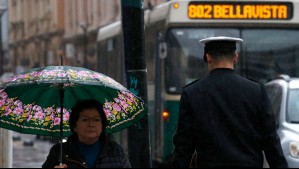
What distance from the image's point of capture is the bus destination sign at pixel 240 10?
52.5 ft

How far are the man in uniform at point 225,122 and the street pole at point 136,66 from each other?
2.47 m

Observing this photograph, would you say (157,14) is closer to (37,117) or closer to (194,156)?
(37,117)

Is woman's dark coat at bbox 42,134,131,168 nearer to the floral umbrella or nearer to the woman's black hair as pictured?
the woman's black hair

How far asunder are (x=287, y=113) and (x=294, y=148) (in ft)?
3.89

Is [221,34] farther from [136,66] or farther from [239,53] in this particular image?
[136,66]

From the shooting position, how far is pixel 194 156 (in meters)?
5.73

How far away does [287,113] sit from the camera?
1302 centimetres

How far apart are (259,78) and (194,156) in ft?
34.1

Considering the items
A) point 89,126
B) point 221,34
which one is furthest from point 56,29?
point 89,126

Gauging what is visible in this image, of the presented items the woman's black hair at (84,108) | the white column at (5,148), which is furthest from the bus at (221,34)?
the woman's black hair at (84,108)

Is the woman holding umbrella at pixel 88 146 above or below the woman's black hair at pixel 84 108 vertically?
below

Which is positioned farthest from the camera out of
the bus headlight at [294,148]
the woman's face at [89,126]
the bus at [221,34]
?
the bus at [221,34]

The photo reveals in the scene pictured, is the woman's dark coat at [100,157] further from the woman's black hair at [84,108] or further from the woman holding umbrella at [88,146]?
the woman's black hair at [84,108]

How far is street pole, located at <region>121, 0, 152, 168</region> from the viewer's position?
8.18 m
